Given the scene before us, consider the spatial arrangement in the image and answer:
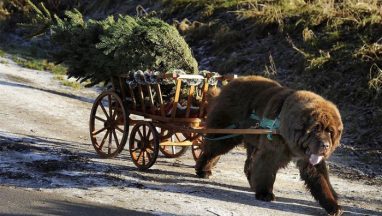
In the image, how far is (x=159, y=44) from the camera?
955 cm

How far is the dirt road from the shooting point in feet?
22.7

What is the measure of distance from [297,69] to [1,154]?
28.9 ft

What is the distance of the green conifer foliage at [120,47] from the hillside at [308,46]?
7.78 ft

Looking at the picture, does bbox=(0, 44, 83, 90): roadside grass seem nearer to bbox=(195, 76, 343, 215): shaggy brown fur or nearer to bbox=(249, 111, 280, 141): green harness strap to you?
bbox=(195, 76, 343, 215): shaggy brown fur

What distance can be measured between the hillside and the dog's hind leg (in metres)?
3.59

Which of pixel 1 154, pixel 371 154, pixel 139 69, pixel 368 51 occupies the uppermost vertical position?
pixel 368 51

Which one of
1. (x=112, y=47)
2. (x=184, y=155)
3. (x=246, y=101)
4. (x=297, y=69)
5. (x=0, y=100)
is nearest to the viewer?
(x=246, y=101)

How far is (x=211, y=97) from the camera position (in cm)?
880

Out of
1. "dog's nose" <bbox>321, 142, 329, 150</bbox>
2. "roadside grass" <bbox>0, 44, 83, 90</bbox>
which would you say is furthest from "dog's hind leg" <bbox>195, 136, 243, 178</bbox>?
"roadside grass" <bbox>0, 44, 83, 90</bbox>

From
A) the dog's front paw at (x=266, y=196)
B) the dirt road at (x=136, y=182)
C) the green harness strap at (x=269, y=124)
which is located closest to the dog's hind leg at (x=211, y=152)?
the dirt road at (x=136, y=182)

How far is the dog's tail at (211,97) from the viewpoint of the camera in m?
8.43

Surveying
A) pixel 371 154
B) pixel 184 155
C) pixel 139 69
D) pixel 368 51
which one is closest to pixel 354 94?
pixel 368 51

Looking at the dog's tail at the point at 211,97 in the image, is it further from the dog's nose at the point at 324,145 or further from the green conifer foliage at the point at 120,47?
the dog's nose at the point at 324,145

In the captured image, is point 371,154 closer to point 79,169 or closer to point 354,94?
point 354,94
